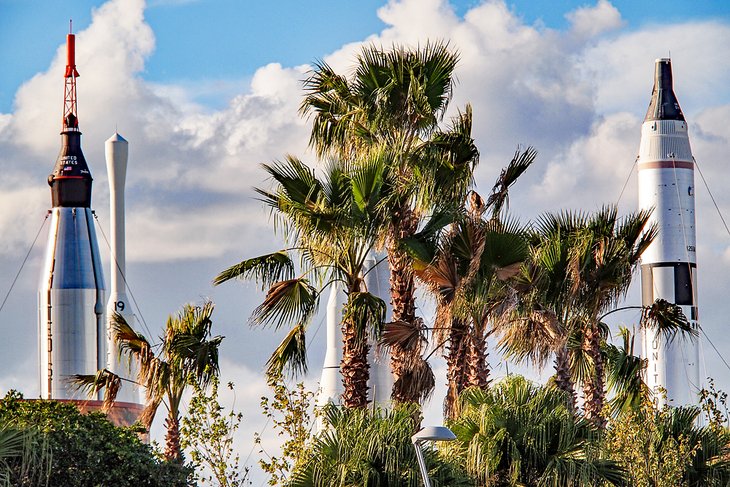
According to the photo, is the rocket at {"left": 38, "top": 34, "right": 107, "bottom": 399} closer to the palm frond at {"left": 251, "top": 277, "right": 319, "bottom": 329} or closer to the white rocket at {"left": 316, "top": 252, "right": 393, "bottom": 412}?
the white rocket at {"left": 316, "top": 252, "right": 393, "bottom": 412}

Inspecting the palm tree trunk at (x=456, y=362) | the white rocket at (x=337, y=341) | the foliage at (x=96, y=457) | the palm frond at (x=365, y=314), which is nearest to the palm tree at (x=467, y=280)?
the palm tree trunk at (x=456, y=362)

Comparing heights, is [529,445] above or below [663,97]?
below

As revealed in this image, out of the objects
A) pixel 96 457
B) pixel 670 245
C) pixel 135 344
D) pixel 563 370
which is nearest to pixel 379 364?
pixel 670 245

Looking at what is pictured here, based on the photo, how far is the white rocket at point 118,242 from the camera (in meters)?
70.3

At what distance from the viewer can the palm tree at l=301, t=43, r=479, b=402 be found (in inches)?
1118

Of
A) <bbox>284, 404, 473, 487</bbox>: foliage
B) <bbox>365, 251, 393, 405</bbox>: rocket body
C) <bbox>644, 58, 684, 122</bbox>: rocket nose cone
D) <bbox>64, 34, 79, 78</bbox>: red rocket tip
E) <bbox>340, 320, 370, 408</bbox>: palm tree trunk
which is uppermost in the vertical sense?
<bbox>64, 34, 79, 78</bbox>: red rocket tip

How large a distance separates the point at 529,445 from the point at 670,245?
28772 millimetres

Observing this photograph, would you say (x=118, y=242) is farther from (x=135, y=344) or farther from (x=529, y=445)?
(x=529, y=445)

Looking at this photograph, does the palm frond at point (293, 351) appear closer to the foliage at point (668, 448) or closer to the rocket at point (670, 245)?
the foliage at point (668, 448)

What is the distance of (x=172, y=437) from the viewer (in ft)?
92.3

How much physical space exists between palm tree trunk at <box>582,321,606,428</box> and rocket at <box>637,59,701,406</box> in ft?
62.3

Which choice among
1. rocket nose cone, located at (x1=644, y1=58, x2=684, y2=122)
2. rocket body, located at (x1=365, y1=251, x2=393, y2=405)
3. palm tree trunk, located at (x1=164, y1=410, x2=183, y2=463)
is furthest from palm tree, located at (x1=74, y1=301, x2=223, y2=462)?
rocket nose cone, located at (x1=644, y1=58, x2=684, y2=122)

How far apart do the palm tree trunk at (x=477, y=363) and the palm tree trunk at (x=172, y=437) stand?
5710mm

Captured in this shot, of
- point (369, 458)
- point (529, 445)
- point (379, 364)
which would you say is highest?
point (379, 364)
